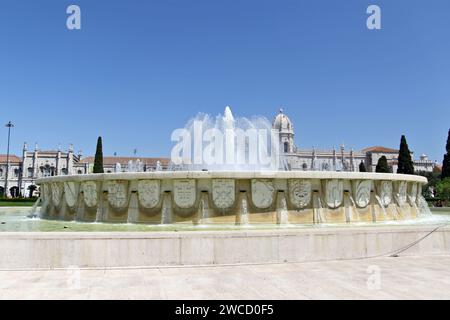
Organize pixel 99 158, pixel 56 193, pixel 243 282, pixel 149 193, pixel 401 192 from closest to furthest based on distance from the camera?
1. pixel 243 282
2. pixel 149 193
3. pixel 401 192
4. pixel 56 193
5. pixel 99 158

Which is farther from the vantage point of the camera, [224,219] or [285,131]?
[285,131]

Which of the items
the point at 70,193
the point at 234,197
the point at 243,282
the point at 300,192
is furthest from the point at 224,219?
the point at 70,193

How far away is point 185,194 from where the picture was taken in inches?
344

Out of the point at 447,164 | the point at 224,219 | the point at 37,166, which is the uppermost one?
the point at 37,166

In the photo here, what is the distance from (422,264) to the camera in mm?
5887

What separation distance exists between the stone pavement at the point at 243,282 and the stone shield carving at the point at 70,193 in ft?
17.7

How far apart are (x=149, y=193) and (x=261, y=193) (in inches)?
97.0

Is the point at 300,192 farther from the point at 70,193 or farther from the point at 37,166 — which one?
the point at 37,166

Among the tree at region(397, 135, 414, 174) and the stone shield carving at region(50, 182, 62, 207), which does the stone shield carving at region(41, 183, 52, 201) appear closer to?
the stone shield carving at region(50, 182, 62, 207)

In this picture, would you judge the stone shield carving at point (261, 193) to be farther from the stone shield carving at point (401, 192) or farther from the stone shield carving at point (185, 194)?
the stone shield carving at point (401, 192)
